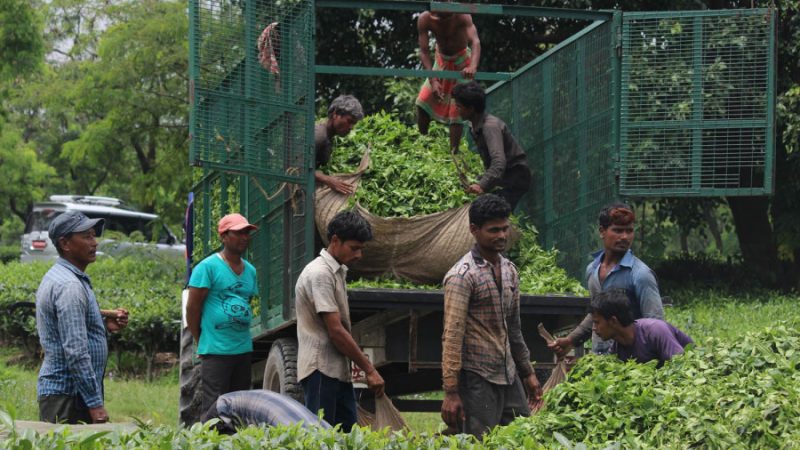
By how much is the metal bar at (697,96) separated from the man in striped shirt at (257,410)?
3.94 metres

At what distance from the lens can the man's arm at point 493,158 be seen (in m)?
9.13

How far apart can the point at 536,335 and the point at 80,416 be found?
298 centimetres

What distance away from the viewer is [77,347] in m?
6.89

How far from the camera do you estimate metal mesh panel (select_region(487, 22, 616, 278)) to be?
9102 millimetres

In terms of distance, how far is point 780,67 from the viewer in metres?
17.8

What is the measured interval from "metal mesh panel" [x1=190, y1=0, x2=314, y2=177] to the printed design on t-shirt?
0.74 meters

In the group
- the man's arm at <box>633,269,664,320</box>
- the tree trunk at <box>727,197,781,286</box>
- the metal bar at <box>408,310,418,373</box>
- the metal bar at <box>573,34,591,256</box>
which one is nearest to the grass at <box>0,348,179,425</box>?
the metal bar at <box>408,310,418,373</box>

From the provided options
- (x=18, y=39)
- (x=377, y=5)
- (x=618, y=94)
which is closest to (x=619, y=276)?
(x=618, y=94)

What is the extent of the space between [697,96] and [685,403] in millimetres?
3698

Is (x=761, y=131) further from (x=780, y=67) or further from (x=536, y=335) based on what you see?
(x=780, y=67)

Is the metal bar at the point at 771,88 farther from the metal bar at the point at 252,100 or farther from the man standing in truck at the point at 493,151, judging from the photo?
the metal bar at the point at 252,100

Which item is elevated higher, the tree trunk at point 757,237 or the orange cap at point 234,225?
the tree trunk at point 757,237

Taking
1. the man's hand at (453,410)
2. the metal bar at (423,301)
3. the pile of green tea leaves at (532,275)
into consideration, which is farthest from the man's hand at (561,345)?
the man's hand at (453,410)

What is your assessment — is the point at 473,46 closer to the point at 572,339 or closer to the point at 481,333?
the point at 572,339
